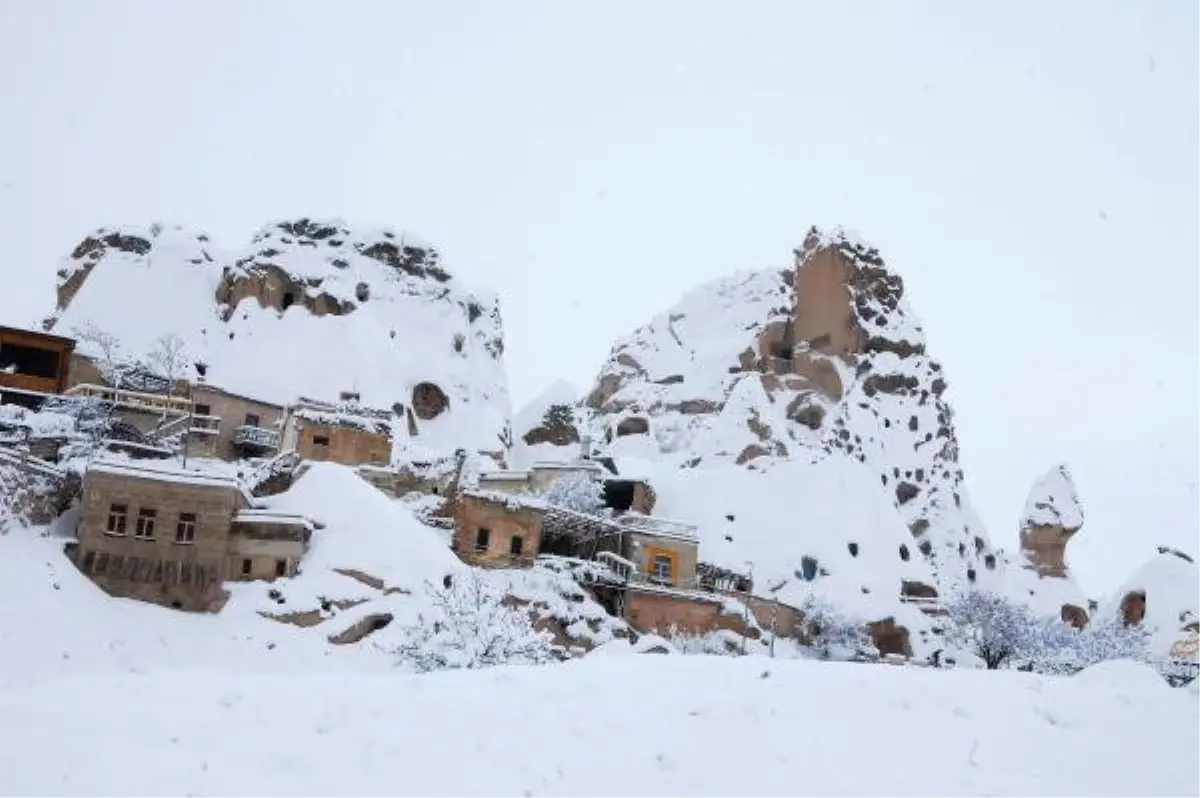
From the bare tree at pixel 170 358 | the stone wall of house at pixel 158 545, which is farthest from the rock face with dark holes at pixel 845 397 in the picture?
the stone wall of house at pixel 158 545

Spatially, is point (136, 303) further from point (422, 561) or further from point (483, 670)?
point (483, 670)

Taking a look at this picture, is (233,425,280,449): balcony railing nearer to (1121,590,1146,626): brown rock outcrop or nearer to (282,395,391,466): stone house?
(282,395,391,466): stone house

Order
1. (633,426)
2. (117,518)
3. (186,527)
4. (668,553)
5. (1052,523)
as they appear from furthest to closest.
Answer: (633,426) → (1052,523) → (668,553) → (186,527) → (117,518)

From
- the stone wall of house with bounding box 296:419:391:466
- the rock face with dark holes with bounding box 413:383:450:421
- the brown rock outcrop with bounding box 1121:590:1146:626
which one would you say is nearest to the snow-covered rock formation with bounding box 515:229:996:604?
the brown rock outcrop with bounding box 1121:590:1146:626

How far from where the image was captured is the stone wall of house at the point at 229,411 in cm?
6281

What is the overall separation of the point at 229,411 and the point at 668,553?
2568cm

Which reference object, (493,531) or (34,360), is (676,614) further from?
(34,360)

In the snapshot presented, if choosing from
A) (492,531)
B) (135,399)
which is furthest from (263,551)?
(135,399)

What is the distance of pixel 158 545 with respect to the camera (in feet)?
127

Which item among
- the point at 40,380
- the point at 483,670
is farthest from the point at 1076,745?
the point at 40,380

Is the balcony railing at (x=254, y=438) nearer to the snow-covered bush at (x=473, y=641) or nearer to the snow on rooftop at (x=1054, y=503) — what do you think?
the snow-covered bush at (x=473, y=641)

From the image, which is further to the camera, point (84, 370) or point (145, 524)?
point (84, 370)

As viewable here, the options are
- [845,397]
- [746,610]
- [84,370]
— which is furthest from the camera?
[845,397]

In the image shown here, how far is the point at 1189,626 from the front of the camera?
66875 millimetres
